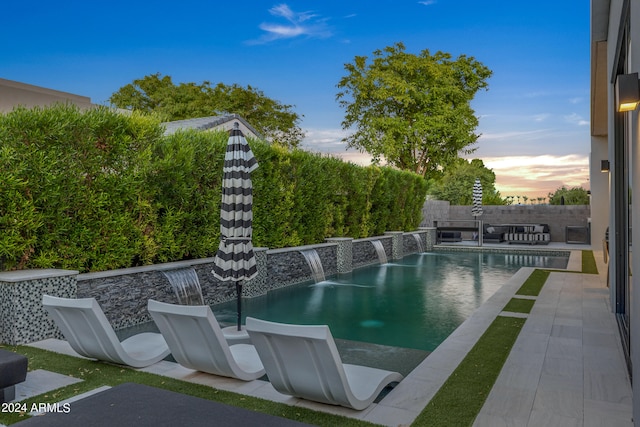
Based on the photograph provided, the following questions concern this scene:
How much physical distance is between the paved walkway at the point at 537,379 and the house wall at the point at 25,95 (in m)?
12.7

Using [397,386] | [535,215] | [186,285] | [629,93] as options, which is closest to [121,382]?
[397,386]

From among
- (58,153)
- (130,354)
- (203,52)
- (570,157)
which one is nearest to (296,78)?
(203,52)

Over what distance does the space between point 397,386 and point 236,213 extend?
3.60 meters

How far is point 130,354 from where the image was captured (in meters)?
5.10

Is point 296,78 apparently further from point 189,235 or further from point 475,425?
point 475,425

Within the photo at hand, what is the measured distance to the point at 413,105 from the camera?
31.6 m

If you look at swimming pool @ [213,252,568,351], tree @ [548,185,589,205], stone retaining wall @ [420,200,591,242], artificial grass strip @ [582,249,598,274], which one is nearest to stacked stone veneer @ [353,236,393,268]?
swimming pool @ [213,252,568,351]

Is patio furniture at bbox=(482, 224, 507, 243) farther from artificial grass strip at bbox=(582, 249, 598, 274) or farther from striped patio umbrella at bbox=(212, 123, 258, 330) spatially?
striped patio umbrella at bbox=(212, 123, 258, 330)

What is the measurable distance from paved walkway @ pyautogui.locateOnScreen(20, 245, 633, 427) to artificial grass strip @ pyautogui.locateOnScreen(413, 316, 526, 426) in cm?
8

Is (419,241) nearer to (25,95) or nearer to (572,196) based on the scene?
(25,95)

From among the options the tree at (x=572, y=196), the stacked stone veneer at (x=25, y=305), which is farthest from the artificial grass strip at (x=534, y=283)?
the tree at (x=572, y=196)

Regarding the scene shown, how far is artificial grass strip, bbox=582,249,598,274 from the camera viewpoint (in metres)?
12.4

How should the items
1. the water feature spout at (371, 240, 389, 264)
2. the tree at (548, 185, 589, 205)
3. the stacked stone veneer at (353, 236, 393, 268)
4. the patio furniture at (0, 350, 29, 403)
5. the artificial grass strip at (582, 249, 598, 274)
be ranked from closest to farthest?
the patio furniture at (0, 350, 29, 403)
the artificial grass strip at (582, 249, 598, 274)
the stacked stone veneer at (353, 236, 393, 268)
the water feature spout at (371, 240, 389, 264)
the tree at (548, 185, 589, 205)

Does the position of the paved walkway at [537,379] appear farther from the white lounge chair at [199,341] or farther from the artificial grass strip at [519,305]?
the artificial grass strip at [519,305]
